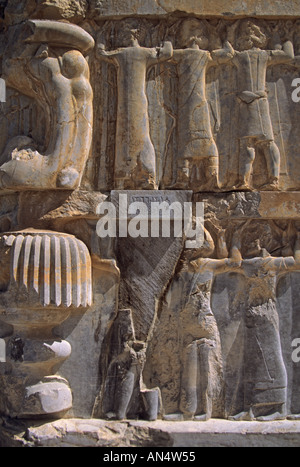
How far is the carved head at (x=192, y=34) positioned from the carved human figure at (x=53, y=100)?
731 millimetres

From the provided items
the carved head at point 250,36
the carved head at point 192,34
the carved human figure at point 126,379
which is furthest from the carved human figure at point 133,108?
the carved human figure at point 126,379

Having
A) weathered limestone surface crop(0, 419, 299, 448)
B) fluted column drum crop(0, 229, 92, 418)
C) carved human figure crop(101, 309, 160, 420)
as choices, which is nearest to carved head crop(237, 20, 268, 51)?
fluted column drum crop(0, 229, 92, 418)

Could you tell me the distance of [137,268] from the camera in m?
4.04

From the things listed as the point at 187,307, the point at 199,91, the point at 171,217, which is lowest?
the point at 187,307

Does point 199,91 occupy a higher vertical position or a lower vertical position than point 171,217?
higher

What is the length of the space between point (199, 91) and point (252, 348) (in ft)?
6.61

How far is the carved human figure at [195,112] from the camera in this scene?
13.4 ft

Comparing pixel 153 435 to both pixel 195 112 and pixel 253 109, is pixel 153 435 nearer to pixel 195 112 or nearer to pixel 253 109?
pixel 195 112

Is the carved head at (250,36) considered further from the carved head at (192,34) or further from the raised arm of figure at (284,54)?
the carved head at (192,34)

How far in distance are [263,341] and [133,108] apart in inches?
80.0

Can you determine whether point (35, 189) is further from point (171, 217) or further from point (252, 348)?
point (252, 348)

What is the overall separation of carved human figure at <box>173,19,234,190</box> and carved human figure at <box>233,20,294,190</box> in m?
0.16

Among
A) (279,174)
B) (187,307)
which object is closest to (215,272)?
(187,307)

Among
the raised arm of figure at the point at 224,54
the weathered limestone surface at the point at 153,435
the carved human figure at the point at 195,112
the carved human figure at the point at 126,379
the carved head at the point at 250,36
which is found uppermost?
the carved head at the point at 250,36
